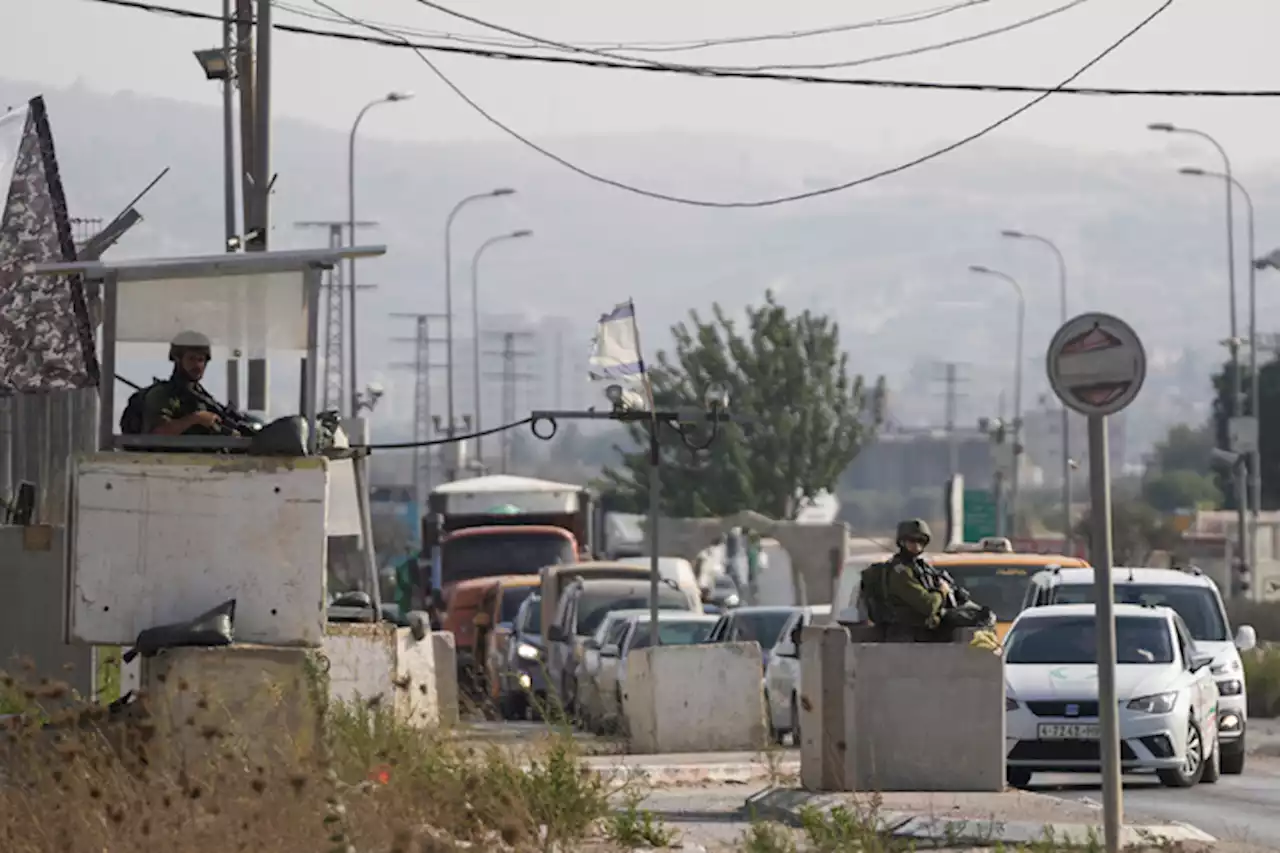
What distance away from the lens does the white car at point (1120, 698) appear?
774 inches

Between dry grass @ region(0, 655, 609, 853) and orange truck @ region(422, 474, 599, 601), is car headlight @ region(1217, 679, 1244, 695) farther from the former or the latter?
orange truck @ region(422, 474, 599, 601)

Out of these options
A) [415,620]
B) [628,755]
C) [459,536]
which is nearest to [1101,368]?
[415,620]

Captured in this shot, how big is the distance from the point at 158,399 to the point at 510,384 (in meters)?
149

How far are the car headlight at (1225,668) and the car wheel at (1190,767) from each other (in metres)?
1.80

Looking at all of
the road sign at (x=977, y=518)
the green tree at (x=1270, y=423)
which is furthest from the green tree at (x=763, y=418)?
the green tree at (x=1270, y=423)

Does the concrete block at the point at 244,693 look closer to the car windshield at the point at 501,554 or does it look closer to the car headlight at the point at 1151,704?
the car headlight at the point at 1151,704

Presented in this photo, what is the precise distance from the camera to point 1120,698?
19.6 meters

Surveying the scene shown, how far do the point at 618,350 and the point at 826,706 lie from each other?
38.2 feet

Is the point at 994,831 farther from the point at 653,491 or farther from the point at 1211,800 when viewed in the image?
the point at 653,491

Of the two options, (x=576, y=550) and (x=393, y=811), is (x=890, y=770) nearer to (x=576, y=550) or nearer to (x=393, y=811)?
(x=393, y=811)

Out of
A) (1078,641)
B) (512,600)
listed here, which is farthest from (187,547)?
(512,600)

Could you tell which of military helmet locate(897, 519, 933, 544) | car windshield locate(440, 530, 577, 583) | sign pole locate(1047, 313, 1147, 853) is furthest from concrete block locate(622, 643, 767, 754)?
car windshield locate(440, 530, 577, 583)

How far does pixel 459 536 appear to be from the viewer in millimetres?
45594

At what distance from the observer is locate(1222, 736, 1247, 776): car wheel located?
22219 mm
